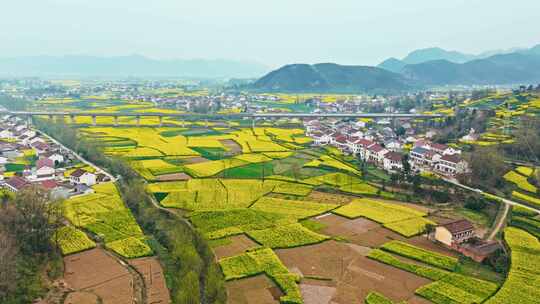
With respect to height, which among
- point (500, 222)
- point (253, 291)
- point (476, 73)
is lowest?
point (253, 291)

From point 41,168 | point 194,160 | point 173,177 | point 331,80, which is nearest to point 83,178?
point 41,168

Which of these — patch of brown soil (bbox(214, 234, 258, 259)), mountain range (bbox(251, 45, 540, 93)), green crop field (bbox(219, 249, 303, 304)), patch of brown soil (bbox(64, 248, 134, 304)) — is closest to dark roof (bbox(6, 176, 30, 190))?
patch of brown soil (bbox(64, 248, 134, 304))

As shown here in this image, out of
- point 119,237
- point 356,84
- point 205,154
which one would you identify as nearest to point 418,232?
point 119,237

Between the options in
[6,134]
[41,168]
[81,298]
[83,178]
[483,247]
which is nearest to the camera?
[81,298]

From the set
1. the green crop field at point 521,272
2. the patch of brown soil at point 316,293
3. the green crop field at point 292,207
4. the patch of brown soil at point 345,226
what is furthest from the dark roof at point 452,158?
the patch of brown soil at point 316,293

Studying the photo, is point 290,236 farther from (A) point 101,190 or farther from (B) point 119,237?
(A) point 101,190

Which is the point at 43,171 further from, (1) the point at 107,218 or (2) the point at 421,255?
(2) the point at 421,255
